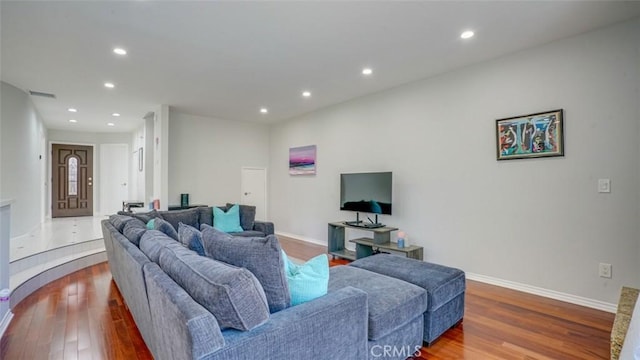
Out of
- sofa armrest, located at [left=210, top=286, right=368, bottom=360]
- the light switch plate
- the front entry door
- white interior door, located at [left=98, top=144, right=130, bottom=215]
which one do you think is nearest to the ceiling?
the light switch plate

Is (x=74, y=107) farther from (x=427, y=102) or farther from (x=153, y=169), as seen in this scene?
(x=427, y=102)

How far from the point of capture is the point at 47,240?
4.81 metres

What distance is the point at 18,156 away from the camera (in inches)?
196

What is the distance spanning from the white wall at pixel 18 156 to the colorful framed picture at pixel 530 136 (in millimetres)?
6894

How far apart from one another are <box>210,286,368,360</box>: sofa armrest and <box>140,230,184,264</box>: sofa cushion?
936mm

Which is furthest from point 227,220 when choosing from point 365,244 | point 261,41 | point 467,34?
point 467,34

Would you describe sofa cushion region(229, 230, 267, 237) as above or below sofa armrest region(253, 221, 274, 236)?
below

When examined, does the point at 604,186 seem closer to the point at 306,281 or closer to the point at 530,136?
the point at 530,136

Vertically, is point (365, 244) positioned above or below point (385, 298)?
below

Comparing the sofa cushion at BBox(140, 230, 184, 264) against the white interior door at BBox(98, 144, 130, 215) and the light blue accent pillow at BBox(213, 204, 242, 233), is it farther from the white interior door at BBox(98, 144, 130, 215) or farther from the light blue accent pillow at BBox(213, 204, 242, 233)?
the white interior door at BBox(98, 144, 130, 215)

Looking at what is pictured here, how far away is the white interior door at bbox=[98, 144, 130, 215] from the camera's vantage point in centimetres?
891

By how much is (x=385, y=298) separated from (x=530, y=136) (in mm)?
2572

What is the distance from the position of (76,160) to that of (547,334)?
10972 millimetres

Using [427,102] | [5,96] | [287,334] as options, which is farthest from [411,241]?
[5,96]
